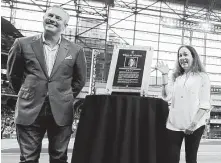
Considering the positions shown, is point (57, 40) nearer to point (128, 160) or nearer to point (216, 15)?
point (128, 160)

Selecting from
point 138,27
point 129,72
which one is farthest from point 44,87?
point 138,27

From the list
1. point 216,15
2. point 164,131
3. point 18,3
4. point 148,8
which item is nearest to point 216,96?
point 216,15

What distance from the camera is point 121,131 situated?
5.94ft

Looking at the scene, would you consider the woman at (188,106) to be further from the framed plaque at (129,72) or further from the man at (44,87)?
the man at (44,87)

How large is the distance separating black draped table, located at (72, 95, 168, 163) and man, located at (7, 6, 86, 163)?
143 millimetres

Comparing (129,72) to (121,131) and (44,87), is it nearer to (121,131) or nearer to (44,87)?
(121,131)

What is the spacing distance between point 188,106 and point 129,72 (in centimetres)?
50

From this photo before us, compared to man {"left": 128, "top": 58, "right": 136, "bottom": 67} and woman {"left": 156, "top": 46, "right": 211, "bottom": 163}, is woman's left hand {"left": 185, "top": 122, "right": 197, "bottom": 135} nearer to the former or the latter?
woman {"left": 156, "top": 46, "right": 211, "bottom": 163}

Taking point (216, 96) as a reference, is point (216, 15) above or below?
above

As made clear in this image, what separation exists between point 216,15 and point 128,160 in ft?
63.3

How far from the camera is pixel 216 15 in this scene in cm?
1931

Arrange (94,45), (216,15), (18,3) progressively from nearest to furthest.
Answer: (18,3) → (94,45) → (216,15)

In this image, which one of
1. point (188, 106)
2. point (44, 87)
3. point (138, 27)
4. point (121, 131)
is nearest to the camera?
point (121, 131)

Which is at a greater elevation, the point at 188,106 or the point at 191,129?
the point at 188,106
